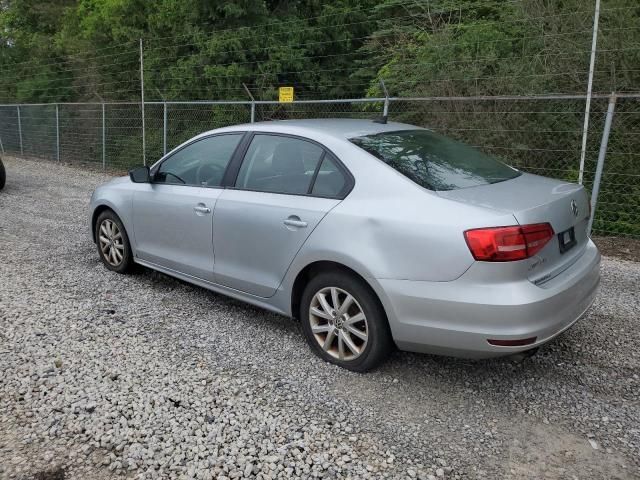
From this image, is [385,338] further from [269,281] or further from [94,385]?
[94,385]

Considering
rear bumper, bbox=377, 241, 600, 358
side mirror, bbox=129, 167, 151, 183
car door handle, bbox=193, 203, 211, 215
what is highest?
side mirror, bbox=129, 167, 151, 183

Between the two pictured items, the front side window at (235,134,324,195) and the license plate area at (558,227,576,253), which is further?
the front side window at (235,134,324,195)

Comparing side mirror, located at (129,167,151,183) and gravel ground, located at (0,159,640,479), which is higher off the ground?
side mirror, located at (129,167,151,183)

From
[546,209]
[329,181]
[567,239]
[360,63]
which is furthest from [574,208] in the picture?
[360,63]

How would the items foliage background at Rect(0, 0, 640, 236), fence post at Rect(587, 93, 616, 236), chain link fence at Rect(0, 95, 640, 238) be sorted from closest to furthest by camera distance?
1. fence post at Rect(587, 93, 616, 236)
2. chain link fence at Rect(0, 95, 640, 238)
3. foliage background at Rect(0, 0, 640, 236)

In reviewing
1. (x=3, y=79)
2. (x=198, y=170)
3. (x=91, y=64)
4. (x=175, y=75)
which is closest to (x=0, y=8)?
(x=3, y=79)

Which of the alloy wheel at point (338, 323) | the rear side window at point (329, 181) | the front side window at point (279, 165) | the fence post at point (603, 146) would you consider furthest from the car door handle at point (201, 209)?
the fence post at point (603, 146)

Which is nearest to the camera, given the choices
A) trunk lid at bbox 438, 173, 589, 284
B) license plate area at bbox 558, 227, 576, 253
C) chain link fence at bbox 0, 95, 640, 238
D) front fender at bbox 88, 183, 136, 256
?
trunk lid at bbox 438, 173, 589, 284

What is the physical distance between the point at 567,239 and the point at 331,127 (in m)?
1.73

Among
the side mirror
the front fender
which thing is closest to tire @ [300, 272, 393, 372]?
the side mirror

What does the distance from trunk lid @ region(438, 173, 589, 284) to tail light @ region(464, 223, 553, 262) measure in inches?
2.5

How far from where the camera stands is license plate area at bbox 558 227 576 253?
10.4 ft

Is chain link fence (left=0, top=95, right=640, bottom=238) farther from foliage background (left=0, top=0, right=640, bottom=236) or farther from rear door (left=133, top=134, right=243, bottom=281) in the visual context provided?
rear door (left=133, top=134, right=243, bottom=281)

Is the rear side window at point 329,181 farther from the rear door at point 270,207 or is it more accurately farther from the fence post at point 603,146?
the fence post at point 603,146
